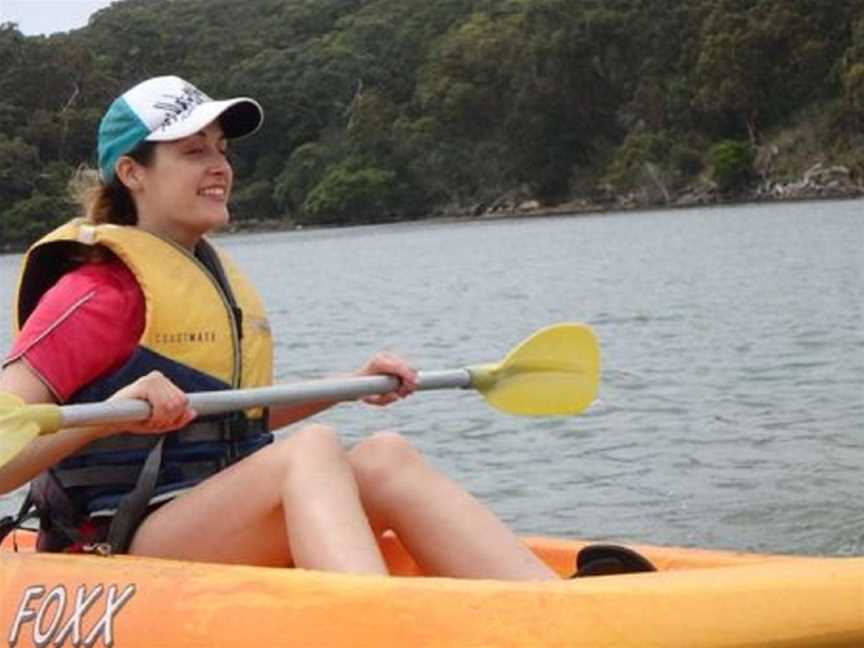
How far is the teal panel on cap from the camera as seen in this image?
3111mm

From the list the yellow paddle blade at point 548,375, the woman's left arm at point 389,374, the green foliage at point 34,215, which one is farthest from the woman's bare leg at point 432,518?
the green foliage at point 34,215

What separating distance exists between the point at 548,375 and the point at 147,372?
1.01 m

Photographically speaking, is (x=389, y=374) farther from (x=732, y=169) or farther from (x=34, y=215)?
(x=732, y=169)

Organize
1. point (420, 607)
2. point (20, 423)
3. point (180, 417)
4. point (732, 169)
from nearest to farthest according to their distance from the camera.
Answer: point (420, 607)
point (20, 423)
point (180, 417)
point (732, 169)

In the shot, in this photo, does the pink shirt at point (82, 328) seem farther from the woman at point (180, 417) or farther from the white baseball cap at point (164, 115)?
the white baseball cap at point (164, 115)

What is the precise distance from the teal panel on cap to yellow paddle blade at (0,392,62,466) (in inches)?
22.0

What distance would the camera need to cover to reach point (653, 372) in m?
11.3

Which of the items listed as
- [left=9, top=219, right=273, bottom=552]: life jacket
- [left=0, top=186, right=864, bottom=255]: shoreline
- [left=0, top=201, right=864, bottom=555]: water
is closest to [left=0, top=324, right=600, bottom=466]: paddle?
[left=9, top=219, right=273, bottom=552]: life jacket

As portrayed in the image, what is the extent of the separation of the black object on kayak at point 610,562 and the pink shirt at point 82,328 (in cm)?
86

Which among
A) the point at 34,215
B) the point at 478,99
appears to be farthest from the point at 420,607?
the point at 478,99

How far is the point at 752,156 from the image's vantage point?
48969mm

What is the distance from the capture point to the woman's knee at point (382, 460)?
293 centimetres

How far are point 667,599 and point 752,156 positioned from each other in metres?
47.7

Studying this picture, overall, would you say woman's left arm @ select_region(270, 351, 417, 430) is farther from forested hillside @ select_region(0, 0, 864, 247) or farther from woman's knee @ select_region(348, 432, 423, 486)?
forested hillside @ select_region(0, 0, 864, 247)
